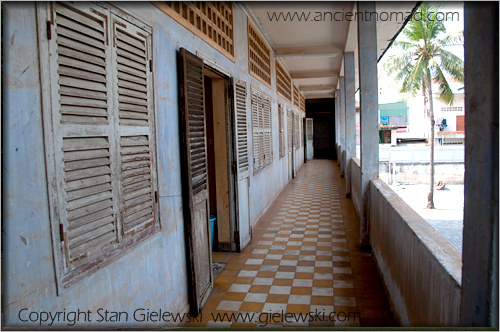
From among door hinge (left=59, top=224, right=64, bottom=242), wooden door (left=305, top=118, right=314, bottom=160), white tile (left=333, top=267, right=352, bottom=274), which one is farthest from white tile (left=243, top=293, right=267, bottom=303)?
wooden door (left=305, top=118, right=314, bottom=160)

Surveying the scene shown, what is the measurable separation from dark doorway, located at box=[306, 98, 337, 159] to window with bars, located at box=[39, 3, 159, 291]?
71.4 feet

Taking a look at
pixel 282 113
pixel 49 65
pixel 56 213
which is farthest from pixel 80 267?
pixel 282 113

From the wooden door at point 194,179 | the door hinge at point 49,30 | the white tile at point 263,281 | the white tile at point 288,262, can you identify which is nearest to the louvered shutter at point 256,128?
the white tile at point 288,262

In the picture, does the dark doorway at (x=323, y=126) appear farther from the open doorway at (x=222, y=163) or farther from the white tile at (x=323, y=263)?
the white tile at (x=323, y=263)

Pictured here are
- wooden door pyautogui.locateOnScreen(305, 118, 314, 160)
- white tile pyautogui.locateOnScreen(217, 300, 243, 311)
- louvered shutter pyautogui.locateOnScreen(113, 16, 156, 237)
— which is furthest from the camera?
wooden door pyautogui.locateOnScreen(305, 118, 314, 160)

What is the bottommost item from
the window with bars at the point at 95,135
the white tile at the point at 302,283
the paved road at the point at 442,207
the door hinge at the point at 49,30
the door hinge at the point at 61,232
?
the paved road at the point at 442,207

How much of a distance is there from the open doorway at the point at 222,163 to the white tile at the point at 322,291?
1554 millimetres

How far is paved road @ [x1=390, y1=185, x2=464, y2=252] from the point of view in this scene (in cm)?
1143

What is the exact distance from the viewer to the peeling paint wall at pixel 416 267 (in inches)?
66.6

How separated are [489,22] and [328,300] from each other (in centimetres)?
282

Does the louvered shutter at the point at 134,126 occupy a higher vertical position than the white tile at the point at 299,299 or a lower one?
higher

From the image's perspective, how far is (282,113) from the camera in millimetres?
10008

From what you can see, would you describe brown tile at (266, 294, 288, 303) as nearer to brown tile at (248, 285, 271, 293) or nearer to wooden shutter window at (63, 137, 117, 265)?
brown tile at (248, 285, 271, 293)

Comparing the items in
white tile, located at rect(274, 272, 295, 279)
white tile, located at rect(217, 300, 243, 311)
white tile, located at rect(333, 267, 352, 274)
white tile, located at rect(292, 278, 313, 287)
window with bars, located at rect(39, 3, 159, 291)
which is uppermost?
window with bars, located at rect(39, 3, 159, 291)
